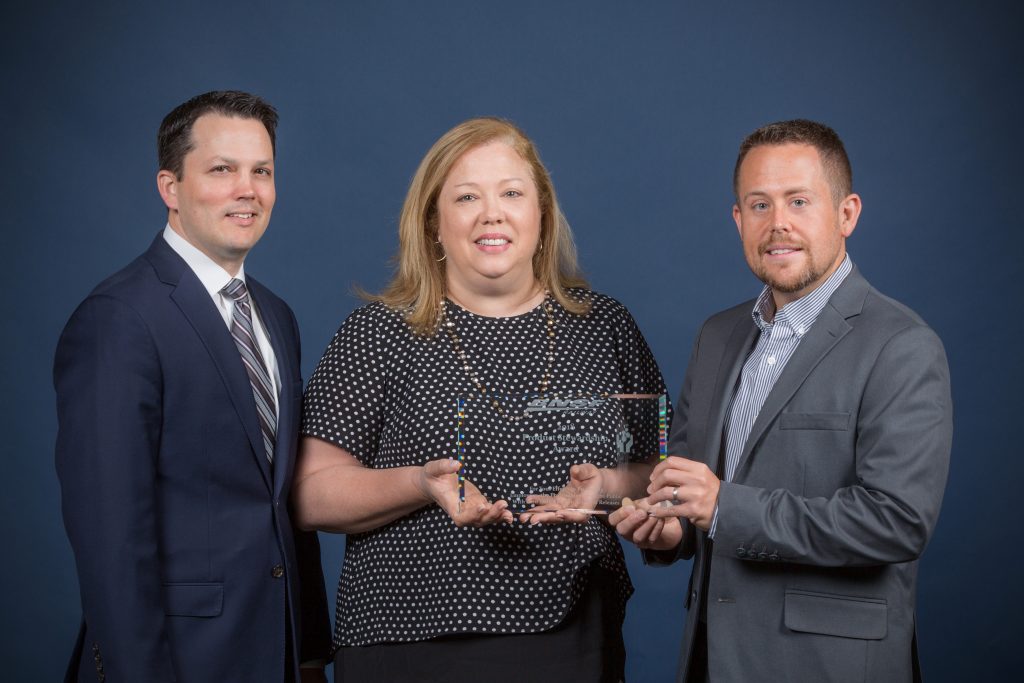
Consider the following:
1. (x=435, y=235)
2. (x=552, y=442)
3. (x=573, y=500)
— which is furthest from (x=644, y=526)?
(x=435, y=235)

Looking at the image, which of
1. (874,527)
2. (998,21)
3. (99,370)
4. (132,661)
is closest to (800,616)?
(874,527)

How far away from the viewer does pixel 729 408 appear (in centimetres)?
298

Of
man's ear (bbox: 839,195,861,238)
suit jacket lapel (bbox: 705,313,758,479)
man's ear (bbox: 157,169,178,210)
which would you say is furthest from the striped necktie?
man's ear (bbox: 839,195,861,238)

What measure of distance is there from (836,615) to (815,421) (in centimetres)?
45

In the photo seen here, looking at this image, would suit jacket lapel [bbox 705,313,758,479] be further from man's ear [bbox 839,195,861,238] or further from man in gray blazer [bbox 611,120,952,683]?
man's ear [bbox 839,195,861,238]

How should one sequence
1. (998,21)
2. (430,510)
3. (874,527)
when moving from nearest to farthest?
(874,527) < (430,510) < (998,21)

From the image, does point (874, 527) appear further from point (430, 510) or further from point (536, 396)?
point (430, 510)

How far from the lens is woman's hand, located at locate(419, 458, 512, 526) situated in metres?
2.76

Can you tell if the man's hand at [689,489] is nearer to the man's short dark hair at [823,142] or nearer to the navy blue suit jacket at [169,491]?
the man's short dark hair at [823,142]

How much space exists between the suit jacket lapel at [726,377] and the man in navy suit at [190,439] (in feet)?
3.63

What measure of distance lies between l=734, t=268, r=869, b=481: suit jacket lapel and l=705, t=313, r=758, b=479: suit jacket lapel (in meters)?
0.12

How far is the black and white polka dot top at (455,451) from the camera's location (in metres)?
2.96

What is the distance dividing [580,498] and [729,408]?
45 cm

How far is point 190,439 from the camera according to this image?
112 inches
